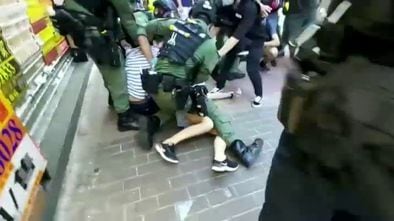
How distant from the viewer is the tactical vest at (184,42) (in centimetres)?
243

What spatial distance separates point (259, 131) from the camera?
2.77 metres

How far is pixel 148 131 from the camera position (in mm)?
2715

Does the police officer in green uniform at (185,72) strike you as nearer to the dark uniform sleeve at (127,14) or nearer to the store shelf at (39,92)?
the dark uniform sleeve at (127,14)

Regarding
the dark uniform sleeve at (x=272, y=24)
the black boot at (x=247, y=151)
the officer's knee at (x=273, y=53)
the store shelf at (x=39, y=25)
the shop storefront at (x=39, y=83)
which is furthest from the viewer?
the officer's knee at (x=273, y=53)

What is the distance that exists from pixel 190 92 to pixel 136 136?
66cm

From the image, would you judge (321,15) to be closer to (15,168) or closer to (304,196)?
(304,196)

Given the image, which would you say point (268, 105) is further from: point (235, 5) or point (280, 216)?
point (280, 216)

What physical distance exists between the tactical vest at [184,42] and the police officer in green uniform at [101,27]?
1.64ft

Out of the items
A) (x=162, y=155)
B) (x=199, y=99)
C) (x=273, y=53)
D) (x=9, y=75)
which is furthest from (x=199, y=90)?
(x=273, y=53)

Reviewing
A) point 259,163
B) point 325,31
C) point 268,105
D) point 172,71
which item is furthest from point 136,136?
point 325,31

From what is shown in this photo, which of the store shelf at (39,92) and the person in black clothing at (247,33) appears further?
the person in black clothing at (247,33)

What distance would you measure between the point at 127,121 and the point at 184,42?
0.92 m

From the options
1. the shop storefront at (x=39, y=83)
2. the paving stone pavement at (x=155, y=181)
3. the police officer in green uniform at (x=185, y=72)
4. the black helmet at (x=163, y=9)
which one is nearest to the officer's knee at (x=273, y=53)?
the paving stone pavement at (x=155, y=181)

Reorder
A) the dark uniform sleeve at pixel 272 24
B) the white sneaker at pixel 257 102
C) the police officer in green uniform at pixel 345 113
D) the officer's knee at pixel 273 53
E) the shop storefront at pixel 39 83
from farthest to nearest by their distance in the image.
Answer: the officer's knee at pixel 273 53
the dark uniform sleeve at pixel 272 24
the white sneaker at pixel 257 102
the shop storefront at pixel 39 83
the police officer in green uniform at pixel 345 113
